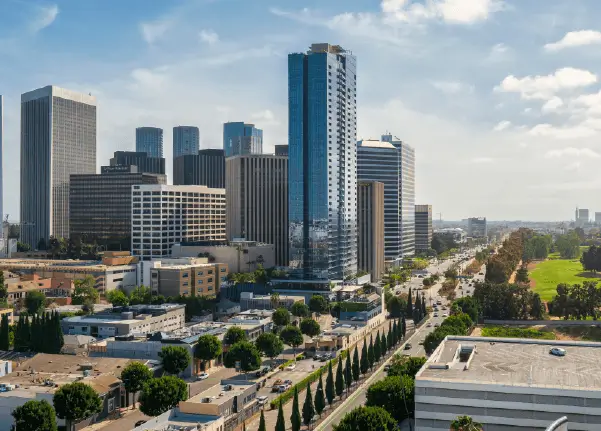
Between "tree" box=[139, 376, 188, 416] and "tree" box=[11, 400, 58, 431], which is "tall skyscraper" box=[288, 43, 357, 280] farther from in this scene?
"tree" box=[11, 400, 58, 431]

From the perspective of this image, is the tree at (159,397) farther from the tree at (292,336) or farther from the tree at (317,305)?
the tree at (317,305)

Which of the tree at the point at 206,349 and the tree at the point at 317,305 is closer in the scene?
the tree at the point at 206,349

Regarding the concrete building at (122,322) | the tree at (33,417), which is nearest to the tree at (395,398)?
the tree at (33,417)

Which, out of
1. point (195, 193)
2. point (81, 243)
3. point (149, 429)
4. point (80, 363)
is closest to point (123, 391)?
point (80, 363)

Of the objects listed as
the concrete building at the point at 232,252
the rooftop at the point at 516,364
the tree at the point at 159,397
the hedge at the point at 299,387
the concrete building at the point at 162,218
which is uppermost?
the concrete building at the point at 162,218

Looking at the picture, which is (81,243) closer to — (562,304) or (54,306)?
(54,306)

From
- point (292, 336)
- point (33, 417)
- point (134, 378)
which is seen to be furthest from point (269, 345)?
point (33, 417)
